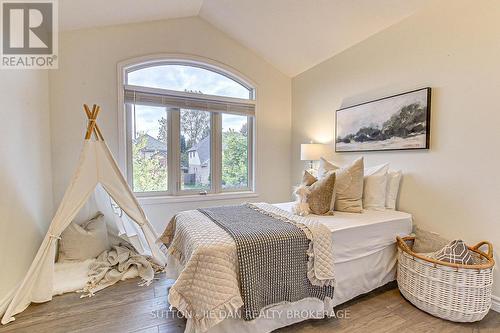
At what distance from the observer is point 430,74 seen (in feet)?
7.07

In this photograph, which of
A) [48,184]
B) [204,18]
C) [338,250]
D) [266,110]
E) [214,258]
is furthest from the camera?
[266,110]

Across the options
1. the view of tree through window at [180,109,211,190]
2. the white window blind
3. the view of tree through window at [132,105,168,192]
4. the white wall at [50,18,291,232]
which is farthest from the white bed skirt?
the white window blind

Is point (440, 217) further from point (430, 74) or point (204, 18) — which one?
point (204, 18)

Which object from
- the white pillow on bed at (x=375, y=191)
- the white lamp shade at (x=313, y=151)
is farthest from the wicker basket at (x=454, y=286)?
the white lamp shade at (x=313, y=151)

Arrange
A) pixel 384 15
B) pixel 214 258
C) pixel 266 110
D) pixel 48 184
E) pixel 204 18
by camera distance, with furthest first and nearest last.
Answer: pixel 266 110
pixel 204 18
pixel 48 184
pixel 384 15
pixel 214 258

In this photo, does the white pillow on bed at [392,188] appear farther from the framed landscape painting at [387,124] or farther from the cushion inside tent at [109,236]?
the cushion inside tent at [109,236]

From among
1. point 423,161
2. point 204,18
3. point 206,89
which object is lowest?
point 423,161

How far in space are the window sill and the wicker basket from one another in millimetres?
2309

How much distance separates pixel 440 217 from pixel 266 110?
2612 millimetres

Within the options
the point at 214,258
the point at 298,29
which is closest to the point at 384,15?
the point at 298,29

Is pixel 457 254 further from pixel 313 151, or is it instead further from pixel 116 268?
pixel 116 268

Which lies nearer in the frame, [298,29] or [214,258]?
[214,258]

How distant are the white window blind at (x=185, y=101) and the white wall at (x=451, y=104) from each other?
1.72 meters

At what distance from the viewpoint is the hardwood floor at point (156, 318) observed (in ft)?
5.34
